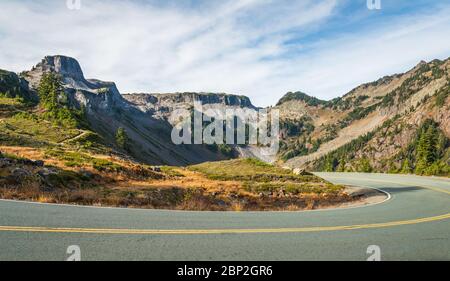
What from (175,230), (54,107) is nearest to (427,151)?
(175,230)

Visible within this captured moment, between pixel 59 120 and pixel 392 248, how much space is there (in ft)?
293

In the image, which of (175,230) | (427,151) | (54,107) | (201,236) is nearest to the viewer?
(201,236)

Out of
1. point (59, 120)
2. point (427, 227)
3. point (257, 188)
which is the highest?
point (59, 120)

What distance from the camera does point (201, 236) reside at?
27.1 ft

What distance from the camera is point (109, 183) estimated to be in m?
29.4

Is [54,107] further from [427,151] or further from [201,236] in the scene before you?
[201,236]

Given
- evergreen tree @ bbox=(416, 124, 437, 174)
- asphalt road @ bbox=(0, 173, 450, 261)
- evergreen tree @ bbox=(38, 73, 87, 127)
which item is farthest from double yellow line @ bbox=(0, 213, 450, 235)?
evergreen tree @ bbox=(38, 73, 87, 127)

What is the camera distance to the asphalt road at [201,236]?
6855 mm

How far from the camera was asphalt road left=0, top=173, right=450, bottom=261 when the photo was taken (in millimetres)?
6855

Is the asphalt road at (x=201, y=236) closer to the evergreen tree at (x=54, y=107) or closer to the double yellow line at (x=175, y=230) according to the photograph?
the double yellow line at (x=175, y=230)

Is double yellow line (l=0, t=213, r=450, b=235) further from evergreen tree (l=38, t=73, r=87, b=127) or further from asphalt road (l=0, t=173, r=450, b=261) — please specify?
evergreen tree (l=38, t=73, r=87, b=127)
